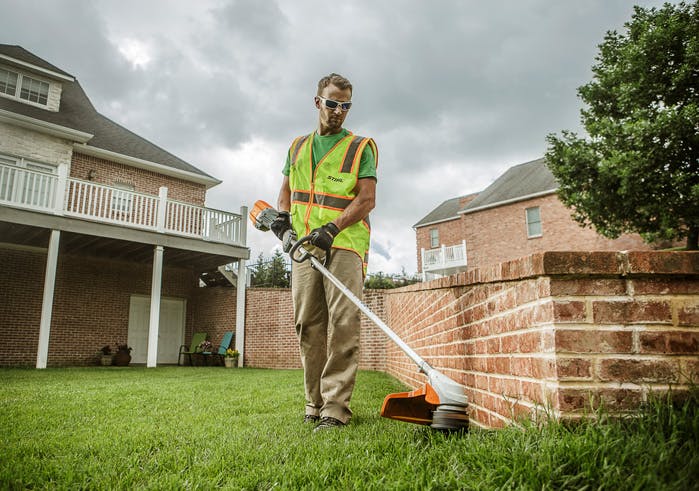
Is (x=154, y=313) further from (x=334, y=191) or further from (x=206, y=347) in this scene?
(x=334, y=191)

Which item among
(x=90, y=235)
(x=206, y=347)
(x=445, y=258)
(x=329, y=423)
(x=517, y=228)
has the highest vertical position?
(x=517, y=228)

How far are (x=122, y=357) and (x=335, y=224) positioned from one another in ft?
42.8

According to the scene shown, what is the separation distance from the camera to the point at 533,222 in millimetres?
22766

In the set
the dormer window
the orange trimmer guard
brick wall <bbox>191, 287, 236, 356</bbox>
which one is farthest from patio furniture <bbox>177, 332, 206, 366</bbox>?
the orange trimmer guard

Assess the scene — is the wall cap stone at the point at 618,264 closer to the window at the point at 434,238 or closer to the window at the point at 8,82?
the window at the point at 8,82

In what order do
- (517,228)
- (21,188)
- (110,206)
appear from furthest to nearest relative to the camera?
(517,228) < (110,206) < (21,188)

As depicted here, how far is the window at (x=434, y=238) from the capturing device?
3197 centimetres

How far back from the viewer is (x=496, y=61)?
777 centimetres

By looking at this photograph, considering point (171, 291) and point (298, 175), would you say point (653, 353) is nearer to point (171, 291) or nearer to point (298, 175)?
point (298, 175)

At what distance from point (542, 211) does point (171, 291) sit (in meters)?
16.6

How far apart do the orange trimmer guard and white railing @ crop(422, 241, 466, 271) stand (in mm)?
23860

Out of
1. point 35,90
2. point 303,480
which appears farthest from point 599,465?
point 35,90

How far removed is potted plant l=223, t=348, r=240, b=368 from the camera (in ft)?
44.3

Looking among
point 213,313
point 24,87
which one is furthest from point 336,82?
point 24,87
